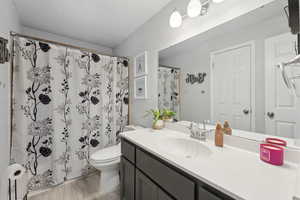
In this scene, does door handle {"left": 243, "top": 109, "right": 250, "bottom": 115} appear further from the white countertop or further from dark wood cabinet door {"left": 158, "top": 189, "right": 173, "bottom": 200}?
dark wood cabinet door {"left": 158, "top": 189, "right": 173, "bottom": 200}

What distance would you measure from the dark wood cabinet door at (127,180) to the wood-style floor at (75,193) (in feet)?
1.26

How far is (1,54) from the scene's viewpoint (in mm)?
999

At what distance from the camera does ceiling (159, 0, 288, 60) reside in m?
0.73

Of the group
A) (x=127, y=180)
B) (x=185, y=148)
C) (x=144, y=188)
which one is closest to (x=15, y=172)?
(x=127, y=180)

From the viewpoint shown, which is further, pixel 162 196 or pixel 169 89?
pixel 169 89

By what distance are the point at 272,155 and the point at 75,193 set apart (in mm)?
1909

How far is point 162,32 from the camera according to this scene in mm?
1483

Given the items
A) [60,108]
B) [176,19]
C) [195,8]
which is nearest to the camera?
[195,8]

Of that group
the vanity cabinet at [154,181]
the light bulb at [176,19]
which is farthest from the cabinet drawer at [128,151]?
the light bulb at [176,19]

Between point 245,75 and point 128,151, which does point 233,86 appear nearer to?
point 245,75

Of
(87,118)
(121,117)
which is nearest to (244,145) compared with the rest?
(121,117)

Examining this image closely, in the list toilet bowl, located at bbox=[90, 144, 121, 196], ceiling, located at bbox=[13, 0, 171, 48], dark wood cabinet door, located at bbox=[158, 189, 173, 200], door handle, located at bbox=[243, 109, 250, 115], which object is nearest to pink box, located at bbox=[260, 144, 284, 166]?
door handle, located at bbox=[243, 109, 250, 115]

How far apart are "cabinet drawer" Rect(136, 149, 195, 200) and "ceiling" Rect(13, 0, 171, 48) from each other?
62.5 inches

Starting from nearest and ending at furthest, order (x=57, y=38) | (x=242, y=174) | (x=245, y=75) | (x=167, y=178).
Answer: (x=242, y=174) → (x=167, y=178) → (x=245, y=75) → (x=57, y=38)
